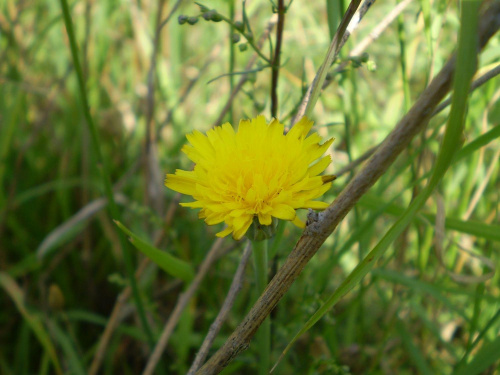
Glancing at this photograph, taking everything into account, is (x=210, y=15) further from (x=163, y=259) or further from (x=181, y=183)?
(x=163, y=259)

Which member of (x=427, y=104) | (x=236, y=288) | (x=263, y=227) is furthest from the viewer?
(x=236, y=288)

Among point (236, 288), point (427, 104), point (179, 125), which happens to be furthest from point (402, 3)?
point (179, 125)

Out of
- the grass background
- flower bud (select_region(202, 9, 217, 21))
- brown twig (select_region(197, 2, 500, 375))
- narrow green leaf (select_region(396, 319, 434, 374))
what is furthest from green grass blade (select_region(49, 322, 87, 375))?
flower bud (select_region(202, 9, 217, 21))

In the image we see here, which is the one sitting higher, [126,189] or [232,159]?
[232,159]

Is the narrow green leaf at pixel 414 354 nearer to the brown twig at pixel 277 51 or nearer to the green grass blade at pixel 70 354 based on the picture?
the brown twig at pixel 277 51

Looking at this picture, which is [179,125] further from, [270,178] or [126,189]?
[270,178]

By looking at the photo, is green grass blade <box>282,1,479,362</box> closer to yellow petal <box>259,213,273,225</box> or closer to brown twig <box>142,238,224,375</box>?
yellow petal <box>259,213,273,225</box>
